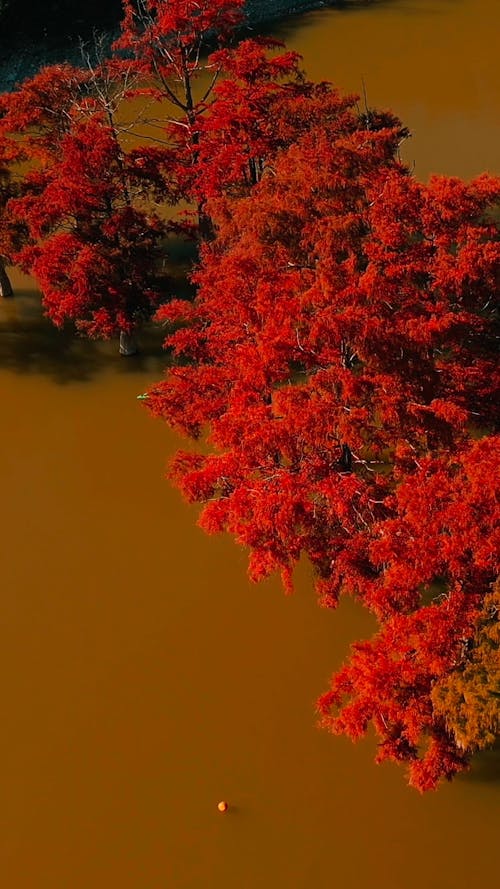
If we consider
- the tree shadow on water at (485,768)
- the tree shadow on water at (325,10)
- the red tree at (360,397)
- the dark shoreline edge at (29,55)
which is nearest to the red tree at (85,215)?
the red tree at (360,397)

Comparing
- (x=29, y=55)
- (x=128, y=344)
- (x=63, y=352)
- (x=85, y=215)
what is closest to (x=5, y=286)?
(x=63, y=352)

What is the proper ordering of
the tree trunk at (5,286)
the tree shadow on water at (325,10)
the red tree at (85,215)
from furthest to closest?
the tree shadow on water at (325,10)
the tree trunk at (5,286)
the red tree at (85,215)

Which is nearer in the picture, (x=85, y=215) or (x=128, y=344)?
(x=85, y=215)

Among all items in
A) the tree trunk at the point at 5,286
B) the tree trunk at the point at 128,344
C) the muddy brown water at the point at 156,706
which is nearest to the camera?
the muddy brown water at the point at 156,706

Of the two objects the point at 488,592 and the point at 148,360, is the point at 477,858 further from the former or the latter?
the point at 148,360

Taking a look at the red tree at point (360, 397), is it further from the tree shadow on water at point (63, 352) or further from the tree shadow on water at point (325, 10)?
the tree shadow on water at point (325, 10)

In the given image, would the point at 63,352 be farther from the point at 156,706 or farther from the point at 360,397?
the point at 360,397

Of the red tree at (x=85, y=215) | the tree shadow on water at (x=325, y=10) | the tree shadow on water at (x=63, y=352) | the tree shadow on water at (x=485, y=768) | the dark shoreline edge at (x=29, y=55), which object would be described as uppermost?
the tree shadow on water at (x=325, y=10)

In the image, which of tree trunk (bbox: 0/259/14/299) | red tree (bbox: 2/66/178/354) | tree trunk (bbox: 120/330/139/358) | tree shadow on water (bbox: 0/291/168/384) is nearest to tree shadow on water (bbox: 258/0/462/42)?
red tree (bbox: 2/66/178/354)
